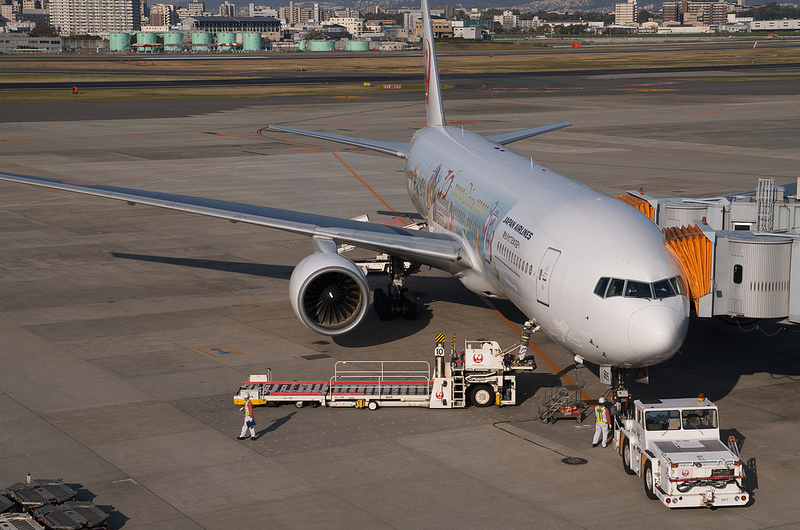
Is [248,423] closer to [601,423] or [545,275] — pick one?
[545,275]

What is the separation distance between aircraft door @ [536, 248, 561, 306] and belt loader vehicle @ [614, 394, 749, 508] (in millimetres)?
3163

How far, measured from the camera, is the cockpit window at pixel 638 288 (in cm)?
1884

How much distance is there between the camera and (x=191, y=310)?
99.1 feet

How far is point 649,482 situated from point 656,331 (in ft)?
9.53

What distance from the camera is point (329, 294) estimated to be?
2569 cm

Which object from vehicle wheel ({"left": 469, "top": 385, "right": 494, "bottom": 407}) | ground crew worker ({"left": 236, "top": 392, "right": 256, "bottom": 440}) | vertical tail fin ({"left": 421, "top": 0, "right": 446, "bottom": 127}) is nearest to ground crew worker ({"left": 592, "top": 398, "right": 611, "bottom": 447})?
vehicle wheel ({"left": 469, "top": 385, "right": 494, "bottom": 407})

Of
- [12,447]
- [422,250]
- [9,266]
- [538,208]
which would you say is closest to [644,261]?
[538,208]

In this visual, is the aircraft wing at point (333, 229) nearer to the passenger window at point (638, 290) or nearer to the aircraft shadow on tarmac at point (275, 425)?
the aircraft shadow on tarmac at point (275, 425)

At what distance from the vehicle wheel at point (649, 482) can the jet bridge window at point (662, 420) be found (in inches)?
36.0

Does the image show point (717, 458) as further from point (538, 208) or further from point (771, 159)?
point (771, 159)

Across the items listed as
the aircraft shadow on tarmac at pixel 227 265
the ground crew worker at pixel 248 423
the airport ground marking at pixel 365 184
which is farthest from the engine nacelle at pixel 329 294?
the airport ground marking at pixel 365 184

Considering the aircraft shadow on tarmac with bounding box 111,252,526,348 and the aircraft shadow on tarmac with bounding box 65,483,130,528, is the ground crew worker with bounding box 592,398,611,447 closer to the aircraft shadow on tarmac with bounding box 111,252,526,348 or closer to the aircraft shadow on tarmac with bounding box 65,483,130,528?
the aircraft shadow on tarmac with bounding box 111,252,526,348

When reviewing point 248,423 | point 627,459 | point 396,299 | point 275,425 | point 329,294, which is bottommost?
point 275,425

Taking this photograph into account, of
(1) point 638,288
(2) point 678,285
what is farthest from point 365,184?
(1) point 638,288
